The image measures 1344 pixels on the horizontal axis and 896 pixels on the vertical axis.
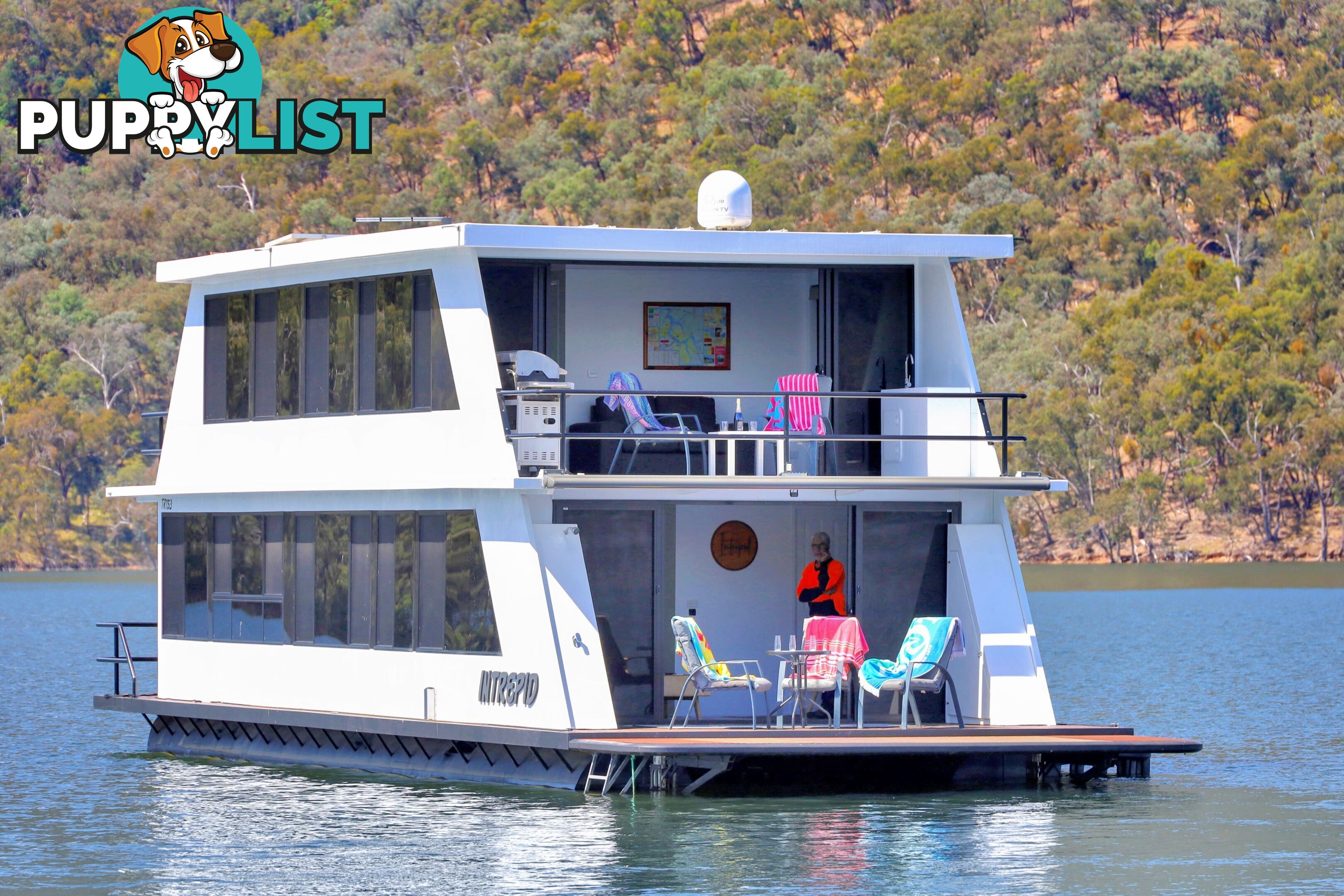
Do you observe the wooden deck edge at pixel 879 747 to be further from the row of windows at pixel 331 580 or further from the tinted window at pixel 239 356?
the tinted window at pixel 239 356

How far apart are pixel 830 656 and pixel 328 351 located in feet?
16.0

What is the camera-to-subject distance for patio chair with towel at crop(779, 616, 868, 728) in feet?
52.9

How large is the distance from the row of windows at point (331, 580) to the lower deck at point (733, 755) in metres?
0.70

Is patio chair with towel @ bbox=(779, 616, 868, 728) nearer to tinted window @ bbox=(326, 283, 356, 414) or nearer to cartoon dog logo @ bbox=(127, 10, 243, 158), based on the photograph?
tinted window @ bbox=(326, 283, 356, 414)

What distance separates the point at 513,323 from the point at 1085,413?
168 ft

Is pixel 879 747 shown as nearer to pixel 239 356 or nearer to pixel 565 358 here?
pixel 565 358

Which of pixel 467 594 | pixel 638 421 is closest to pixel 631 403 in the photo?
pixel 638 421

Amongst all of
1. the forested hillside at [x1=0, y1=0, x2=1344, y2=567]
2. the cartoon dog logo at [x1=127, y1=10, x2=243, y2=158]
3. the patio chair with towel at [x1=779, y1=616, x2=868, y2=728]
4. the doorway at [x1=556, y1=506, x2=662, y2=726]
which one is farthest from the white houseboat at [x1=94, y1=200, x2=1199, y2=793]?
the cartoon dog logo at [x1=127, y1=10, x2=243, y2=158]

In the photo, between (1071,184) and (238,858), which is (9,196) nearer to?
(1071,184)

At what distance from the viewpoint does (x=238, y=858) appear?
14.3m

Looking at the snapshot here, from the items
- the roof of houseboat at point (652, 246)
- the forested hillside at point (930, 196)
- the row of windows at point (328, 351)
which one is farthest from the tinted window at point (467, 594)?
the forested hillside at point (930, 196)

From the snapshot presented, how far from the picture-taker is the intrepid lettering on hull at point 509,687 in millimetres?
16172

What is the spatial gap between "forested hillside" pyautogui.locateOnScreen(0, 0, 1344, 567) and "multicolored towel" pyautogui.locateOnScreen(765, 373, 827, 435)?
48983 mm

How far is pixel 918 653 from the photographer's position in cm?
1614
